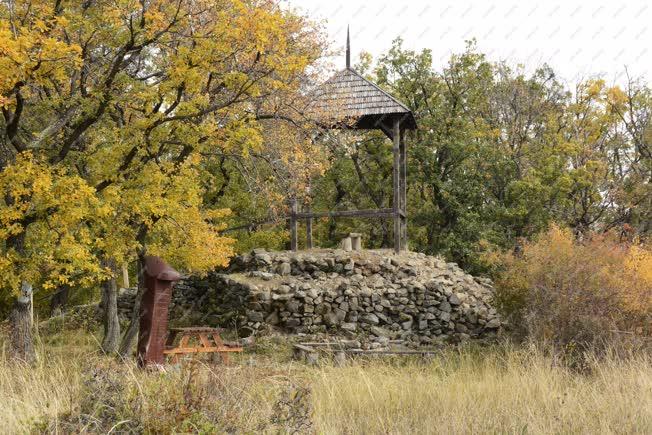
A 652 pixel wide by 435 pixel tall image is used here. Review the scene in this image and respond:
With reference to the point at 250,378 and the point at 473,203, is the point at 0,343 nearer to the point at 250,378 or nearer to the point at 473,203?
the point at 250,378

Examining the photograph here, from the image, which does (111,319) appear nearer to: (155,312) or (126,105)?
(126,105)

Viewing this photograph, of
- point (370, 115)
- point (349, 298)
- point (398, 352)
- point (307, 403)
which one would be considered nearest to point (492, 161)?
point (370, 115)

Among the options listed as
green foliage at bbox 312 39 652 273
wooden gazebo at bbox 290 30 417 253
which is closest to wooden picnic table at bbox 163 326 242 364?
wooden gazebo at bbox 290 30 417 253

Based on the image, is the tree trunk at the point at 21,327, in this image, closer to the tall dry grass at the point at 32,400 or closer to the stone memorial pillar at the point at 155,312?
the stone memorial pillar at the point at 155,312

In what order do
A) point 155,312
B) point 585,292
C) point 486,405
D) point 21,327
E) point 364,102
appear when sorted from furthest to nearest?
point 364,102 < point 585,292 < point 21,327 < point 155,312 < point 486,405

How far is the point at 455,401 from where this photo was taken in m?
7.10

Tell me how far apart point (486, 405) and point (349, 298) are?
380 inches

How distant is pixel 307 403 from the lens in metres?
6.05

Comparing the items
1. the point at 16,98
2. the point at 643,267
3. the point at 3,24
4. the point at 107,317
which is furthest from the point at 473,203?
the point at 3,24

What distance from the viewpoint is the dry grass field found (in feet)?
17.6

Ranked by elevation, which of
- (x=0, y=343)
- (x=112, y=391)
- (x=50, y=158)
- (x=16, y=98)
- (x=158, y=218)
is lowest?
(x=0, y=343)

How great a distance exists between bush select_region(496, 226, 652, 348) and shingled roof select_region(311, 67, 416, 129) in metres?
5.90

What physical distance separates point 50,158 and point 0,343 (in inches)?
153

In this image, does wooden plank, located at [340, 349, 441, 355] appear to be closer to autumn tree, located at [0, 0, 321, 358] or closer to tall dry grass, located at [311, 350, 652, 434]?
autumn tree, located at [0, 0, 321, 358]
